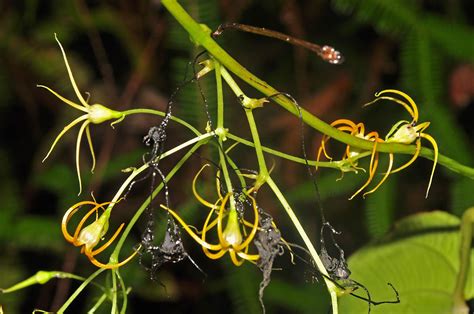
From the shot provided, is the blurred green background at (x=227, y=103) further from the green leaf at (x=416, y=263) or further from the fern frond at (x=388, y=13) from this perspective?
the green leaf at (x=416, y=263)

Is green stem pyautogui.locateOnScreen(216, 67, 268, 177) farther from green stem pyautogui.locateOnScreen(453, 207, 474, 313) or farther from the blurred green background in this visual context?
the blurred green background

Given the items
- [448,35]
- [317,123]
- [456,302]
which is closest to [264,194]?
[448,35]

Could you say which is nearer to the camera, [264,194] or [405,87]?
[405,87]

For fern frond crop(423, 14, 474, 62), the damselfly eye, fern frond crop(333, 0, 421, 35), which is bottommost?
the damselfly eye

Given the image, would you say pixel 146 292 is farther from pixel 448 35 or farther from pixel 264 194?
pixel 448 35

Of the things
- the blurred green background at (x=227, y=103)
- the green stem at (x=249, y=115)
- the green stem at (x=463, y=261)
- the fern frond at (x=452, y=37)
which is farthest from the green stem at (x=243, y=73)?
the fern frond at (x=452, y=37)

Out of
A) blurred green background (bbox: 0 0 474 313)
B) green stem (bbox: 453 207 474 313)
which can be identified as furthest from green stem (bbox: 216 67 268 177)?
blurred green background (bbox: 0 0 474 313)
